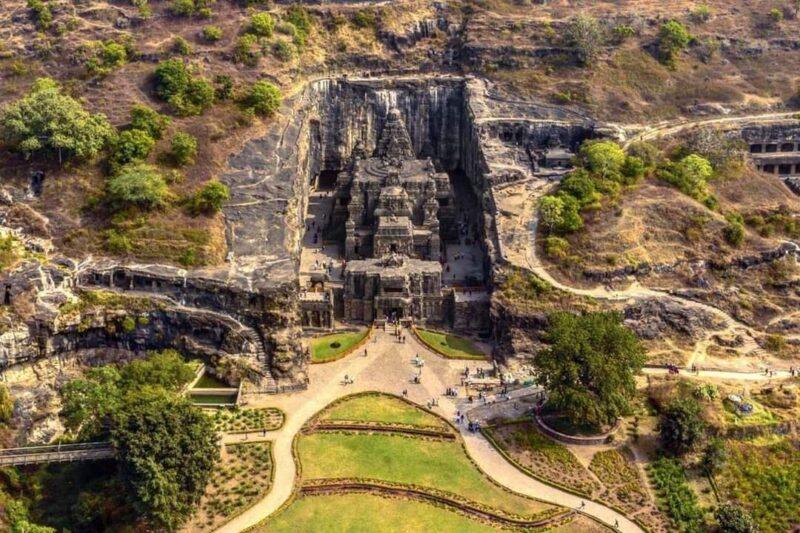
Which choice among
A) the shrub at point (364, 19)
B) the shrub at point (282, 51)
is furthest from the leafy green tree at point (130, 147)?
the shrub at point (364, 19)

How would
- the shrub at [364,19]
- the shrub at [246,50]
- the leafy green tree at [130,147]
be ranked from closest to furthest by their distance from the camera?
the leafy green tree at [130,147], the shrub at [246,50], the shrub at [364,19]

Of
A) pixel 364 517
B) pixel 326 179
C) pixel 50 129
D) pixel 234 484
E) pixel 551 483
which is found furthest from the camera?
pixel 326 179

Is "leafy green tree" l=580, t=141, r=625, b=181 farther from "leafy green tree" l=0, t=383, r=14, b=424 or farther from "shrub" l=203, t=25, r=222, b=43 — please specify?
"leafy green tree" l=0, t=383, r=14, b=424

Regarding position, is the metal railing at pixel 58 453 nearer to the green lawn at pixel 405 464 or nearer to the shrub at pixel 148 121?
the green lawn at pixel 405 464

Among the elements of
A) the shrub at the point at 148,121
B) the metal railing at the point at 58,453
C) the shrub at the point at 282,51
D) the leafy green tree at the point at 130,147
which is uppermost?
the shrub at the point at 282,51

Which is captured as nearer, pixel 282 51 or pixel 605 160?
pixel 605 160

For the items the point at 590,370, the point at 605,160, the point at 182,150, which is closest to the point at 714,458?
the point at 590,370

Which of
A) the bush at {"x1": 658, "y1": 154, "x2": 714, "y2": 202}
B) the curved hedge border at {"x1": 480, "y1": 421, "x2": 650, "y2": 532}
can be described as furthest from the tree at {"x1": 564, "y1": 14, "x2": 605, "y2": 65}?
the curved hedge border at {"x1": 480, "y1": 421, "x2": 650, "y2": 532}

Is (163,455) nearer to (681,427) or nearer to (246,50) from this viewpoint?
(681,427)
